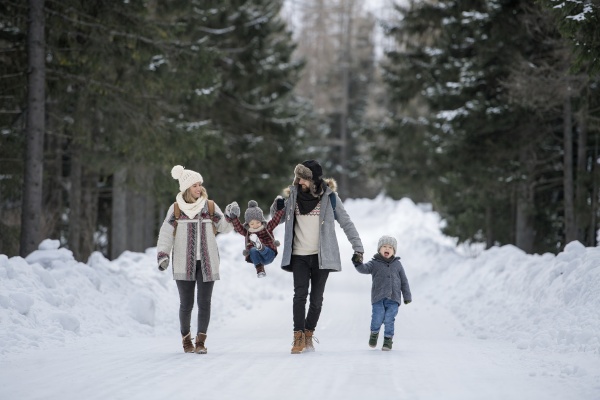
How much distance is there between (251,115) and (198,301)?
1662cm

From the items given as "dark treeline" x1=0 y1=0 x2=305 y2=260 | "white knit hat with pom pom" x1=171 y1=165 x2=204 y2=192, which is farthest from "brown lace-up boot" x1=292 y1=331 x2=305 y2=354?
"dark treeline" x1=0 y1=0 x2=305 y2=260

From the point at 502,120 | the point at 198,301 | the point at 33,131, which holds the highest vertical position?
the point at 502,120

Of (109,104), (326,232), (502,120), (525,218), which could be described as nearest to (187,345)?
(326,232)

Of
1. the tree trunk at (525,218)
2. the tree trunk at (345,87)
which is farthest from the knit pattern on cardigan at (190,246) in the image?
the tree trunk at (345,87)

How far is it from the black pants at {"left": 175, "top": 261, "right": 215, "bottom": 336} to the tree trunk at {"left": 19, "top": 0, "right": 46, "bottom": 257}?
5161mm

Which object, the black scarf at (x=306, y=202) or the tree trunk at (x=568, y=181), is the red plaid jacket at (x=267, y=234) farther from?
the tree trunk at (x=568, y=181)

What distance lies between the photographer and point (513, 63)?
15.5 metres

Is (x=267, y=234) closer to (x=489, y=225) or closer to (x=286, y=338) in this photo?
(x=286, y=338)

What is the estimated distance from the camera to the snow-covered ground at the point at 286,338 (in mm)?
5504

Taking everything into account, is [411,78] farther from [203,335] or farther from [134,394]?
[134,394]

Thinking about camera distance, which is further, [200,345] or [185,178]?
[185,178]

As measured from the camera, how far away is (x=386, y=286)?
27.2 feet

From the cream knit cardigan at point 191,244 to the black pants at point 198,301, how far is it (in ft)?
0.36

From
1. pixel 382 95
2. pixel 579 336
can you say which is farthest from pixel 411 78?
pixel 382 95
